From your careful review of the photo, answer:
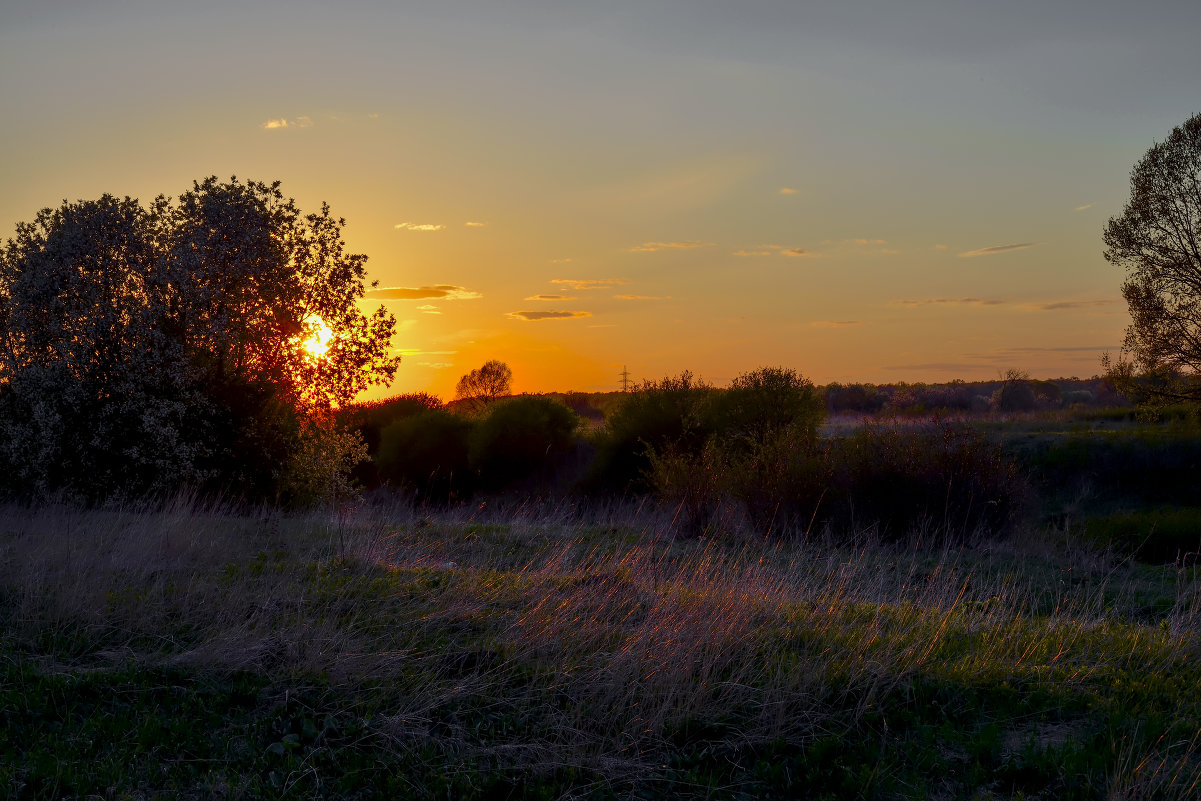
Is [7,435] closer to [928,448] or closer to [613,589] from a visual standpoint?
[613,589]

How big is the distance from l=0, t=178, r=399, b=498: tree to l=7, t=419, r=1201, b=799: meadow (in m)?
7.22

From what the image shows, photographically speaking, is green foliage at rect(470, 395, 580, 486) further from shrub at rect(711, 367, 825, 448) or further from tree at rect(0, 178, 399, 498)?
tree at rect(0, 178, 399, 498)

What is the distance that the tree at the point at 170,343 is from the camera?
16438 mm

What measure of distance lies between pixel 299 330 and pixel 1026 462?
2077cm

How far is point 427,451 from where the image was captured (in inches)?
1259

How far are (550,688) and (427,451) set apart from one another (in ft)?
86.4

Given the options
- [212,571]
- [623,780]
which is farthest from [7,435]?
[623,780]

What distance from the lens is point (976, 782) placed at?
552cm

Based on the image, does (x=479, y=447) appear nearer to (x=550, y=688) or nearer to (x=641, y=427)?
(x=641, y=427)

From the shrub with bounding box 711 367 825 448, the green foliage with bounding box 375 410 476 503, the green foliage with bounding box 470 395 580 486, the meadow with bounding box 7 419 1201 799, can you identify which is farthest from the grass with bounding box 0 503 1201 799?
the green foliage with bounding box 375 410 476 503

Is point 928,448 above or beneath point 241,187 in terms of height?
beneath

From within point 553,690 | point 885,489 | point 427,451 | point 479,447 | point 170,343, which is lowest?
point 553,690

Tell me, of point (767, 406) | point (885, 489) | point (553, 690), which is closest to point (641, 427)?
point (767, 406)

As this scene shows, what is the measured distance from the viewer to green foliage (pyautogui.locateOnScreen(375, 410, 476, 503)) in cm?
3114
